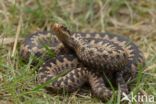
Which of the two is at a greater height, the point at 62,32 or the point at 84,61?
the point at 62,32

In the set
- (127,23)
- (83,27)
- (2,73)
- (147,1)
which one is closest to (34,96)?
(2,73)

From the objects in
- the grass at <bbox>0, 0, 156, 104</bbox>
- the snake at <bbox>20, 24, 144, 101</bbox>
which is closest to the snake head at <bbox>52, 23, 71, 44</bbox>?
the snake at <bbox>20, 24, 144, 101</bbox>

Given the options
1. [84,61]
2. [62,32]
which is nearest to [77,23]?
[62,32]

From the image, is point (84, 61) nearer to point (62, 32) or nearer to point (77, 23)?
point (62, 32)

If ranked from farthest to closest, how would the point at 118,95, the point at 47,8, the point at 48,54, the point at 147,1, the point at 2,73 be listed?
the point at 147,1
the point at 47,8
the point at 48,54
the point at 2,73
the point at 118,95

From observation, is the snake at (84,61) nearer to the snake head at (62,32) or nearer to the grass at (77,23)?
the snake head at (62,32)

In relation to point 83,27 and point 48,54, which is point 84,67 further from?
point 83,27
